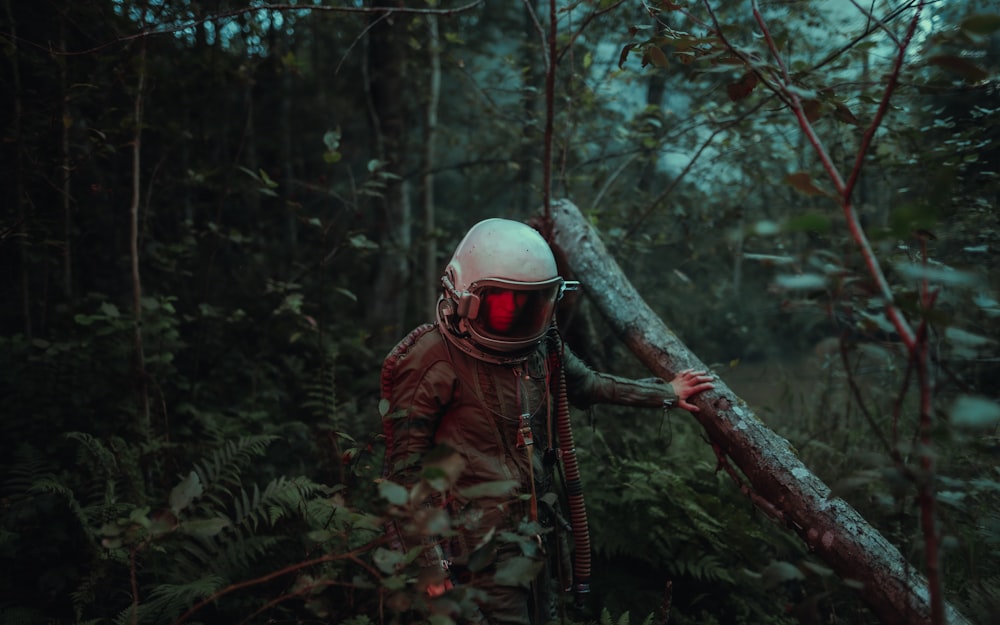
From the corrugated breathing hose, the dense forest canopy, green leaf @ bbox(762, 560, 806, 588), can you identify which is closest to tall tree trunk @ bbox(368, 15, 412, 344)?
the dense forest canopy

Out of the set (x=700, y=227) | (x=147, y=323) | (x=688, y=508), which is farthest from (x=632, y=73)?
(x=147, y=323)

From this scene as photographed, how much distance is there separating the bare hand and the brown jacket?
0.71 m

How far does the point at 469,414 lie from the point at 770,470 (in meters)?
1.37

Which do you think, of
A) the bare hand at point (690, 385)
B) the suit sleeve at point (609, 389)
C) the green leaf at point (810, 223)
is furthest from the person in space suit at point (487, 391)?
the green leaf at point (810, 223)

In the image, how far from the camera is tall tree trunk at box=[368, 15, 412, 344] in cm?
677

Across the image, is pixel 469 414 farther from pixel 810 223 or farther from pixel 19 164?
pixel 19 164

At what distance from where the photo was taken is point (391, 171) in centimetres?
696

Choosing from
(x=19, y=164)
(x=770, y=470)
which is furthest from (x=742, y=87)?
(x=19, y=164)

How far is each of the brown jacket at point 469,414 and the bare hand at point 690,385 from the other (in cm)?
71

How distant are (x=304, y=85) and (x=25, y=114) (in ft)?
29.0

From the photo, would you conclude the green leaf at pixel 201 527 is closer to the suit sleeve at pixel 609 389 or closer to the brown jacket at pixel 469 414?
the brown jacket at pixel 469 414

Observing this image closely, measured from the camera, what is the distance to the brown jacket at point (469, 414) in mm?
2344

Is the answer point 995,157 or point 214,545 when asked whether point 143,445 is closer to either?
point 214,545

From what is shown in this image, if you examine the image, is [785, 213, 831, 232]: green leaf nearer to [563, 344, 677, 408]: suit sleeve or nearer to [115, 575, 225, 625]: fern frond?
[563, 344, 677, 408]: suit sleeve
